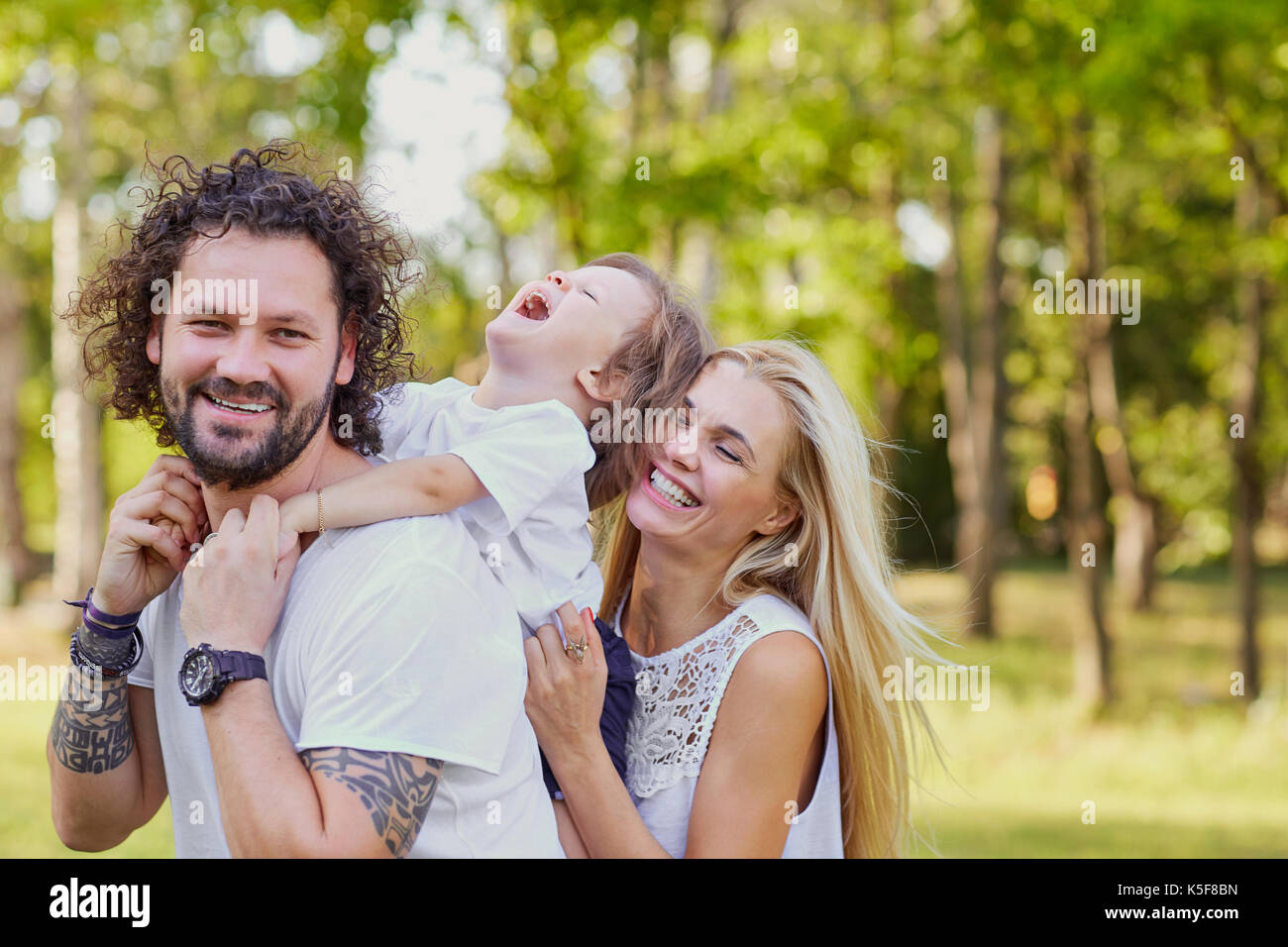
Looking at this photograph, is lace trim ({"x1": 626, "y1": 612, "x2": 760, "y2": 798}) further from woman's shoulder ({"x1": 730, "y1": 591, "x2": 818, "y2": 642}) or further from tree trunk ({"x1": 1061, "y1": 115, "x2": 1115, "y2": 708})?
tree trunk ({"x1": 1061, "y1": 115, "x2": 1115, "y2": 708})

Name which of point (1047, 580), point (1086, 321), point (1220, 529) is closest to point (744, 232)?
point (1086, 321)

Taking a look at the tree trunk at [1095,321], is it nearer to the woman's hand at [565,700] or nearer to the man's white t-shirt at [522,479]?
the man's white t-shirt at [522,479]

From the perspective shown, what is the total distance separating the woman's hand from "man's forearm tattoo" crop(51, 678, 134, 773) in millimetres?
926

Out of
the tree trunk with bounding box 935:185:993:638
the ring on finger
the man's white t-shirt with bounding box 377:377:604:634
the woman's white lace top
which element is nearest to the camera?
the man's white t-shirt with bounding box 377:377:604:634

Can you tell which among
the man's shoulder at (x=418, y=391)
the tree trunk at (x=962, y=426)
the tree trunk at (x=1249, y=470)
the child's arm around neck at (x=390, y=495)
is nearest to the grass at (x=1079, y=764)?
the tree trunk at (x=1249, y=470)

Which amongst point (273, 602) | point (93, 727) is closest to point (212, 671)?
point (273, 602)

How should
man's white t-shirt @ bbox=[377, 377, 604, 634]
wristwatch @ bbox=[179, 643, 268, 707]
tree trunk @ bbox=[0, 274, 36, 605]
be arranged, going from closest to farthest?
wristwatch @ bbox=[179, 643, 268, 707] → man's white t-shirt @ bbox=[377, 377, 604, 634] → tree trunk @ bbox=[0, 274, 36, 605]

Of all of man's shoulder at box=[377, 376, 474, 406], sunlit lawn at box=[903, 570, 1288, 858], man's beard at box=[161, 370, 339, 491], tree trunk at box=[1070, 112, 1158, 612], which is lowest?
sunlit lawn at box=[903, 570, 1288, 858]

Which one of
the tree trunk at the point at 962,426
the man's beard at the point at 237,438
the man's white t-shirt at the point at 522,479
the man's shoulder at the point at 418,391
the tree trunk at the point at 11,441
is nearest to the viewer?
the man's beard at the point at 237,438

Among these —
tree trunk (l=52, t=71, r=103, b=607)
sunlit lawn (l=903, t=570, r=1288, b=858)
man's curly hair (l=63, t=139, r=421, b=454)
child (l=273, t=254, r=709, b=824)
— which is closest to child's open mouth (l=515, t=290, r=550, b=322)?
child (l=273, t=254, r=709, b=824)

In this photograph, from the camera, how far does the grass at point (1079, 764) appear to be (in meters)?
9.66

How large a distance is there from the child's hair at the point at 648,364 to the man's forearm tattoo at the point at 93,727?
54.4 inches

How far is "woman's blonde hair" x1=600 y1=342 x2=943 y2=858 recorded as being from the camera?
351cm

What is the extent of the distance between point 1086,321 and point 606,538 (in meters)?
12.2
